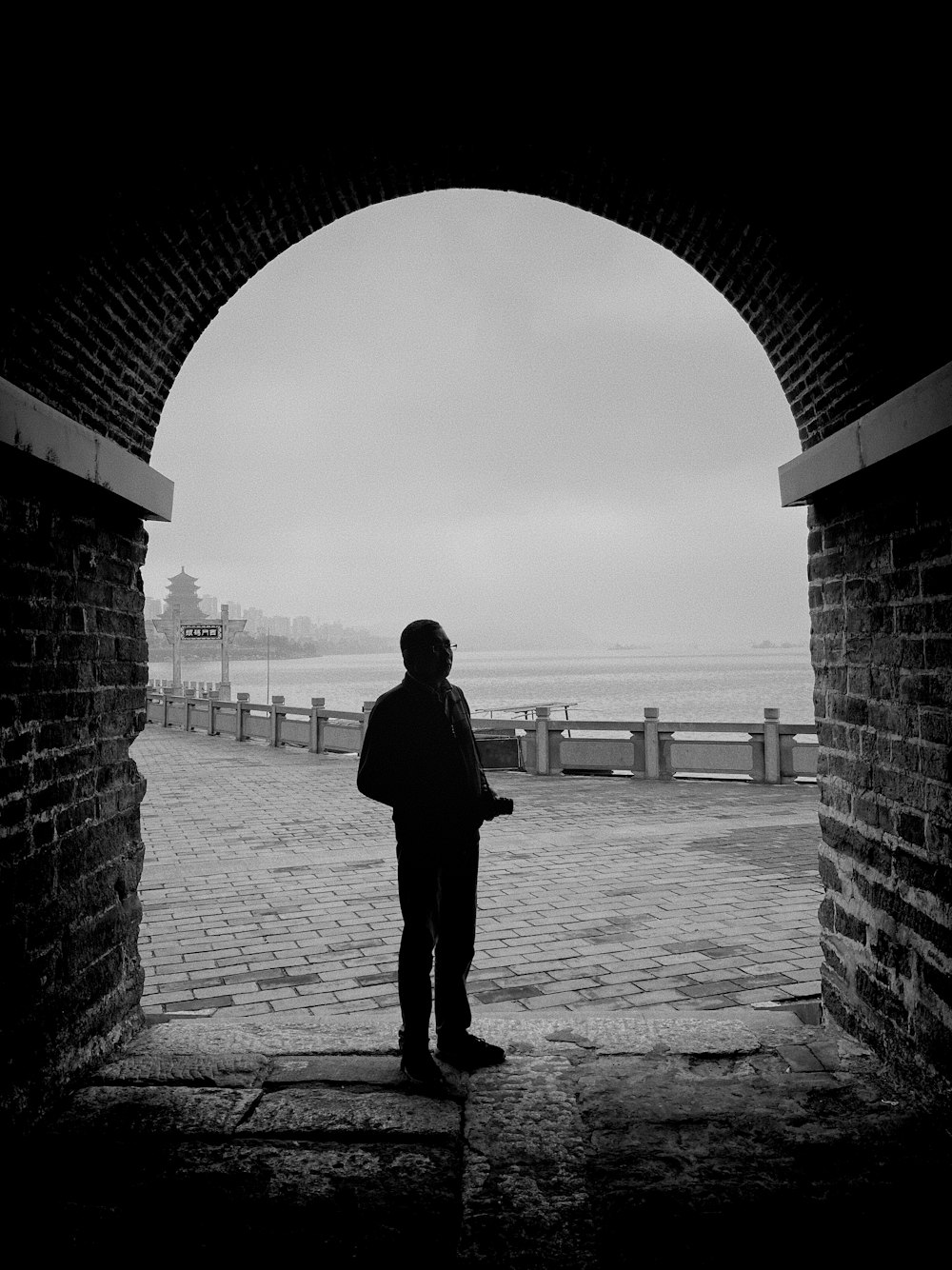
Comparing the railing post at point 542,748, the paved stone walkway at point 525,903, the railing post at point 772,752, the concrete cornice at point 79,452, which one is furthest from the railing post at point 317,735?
the concrete cornice at point 79,452

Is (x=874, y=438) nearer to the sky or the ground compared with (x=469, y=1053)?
nearer to the sky

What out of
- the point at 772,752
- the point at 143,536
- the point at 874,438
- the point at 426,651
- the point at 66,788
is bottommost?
the point at 772,752

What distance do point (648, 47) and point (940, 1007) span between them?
3636mm

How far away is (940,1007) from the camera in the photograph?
310 centimetres

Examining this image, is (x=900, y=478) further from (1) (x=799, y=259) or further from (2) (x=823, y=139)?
(2) (x=823, y=139)

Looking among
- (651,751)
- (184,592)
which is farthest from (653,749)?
(184,592)

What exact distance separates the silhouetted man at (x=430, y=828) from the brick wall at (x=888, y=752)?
59.4 inches

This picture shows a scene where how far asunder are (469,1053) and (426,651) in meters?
1.68

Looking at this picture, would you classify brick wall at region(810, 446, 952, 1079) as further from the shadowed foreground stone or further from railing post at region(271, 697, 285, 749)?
railing post at region(271, 697, 285, 749)

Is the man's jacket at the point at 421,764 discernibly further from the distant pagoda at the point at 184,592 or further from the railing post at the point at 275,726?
the distant pagoda at the point at 184,592

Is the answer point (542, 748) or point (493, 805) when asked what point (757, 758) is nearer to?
point (542, 748)

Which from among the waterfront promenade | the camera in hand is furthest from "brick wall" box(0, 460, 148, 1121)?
the camera in hand

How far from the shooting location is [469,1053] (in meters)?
3.68

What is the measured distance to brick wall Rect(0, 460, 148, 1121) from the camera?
3.08 m
